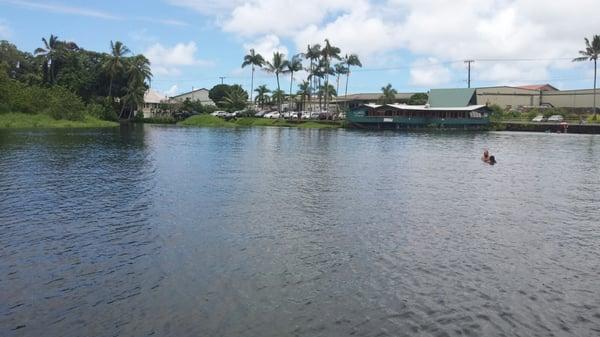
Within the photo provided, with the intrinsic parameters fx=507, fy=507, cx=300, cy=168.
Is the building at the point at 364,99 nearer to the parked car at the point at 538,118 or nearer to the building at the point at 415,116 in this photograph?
the building at the point at 415,116

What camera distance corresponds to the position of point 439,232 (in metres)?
21.7

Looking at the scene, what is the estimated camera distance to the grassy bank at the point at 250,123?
129 meters

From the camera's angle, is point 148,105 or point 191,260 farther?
point 148,105

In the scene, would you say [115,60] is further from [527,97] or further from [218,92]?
[527,97]

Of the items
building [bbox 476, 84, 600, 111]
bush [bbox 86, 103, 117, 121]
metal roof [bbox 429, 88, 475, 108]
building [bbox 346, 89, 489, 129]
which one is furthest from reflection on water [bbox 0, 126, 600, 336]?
building [bbox 476, 84, 600, 111]

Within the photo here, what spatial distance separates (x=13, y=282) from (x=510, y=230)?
62.8 ft

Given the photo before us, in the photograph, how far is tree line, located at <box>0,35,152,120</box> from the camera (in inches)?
4852

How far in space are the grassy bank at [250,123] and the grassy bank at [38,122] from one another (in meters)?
28.1

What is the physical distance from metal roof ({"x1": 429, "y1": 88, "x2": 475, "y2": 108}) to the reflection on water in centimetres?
9700

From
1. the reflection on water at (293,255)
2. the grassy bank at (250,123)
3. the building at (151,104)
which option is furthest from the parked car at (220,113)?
the reflection on water at (293,255)

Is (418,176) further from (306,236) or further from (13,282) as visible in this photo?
(13,282)

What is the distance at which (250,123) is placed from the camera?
135m

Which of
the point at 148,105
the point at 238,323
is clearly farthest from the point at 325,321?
the point at 148,105

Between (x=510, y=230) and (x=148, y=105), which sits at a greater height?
(x=148, y=105)
